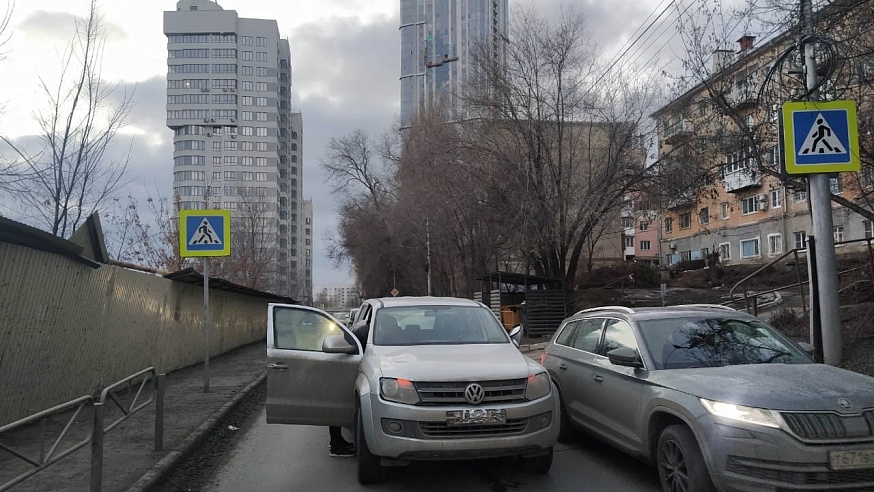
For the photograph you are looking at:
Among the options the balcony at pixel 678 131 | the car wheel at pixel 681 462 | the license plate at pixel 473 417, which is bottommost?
the car wheel at pixel 681 462

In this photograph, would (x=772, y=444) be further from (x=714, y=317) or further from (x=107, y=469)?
(x=107, y=469)

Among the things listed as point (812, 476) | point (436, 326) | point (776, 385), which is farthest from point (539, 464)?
point (812, 476)

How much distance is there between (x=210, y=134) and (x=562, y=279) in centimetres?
10497

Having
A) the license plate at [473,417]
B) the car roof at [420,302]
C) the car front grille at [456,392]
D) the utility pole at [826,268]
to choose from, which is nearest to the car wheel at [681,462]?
the car front grille at [456,392]

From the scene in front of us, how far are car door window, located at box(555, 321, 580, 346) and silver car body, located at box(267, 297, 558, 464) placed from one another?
103 centimetres

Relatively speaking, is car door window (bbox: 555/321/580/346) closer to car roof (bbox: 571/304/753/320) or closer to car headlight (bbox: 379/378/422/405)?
car roof (bbox: 571/304/753/320)

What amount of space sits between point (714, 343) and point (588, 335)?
1.57 metres

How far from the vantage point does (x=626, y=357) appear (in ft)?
18.0

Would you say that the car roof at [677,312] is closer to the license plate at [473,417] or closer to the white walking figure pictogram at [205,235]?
the license plate at [473,417]

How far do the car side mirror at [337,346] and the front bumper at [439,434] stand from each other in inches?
42.5

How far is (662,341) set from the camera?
5723mm

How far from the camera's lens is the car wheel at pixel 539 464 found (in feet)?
19.1

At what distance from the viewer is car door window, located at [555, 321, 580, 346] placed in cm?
749

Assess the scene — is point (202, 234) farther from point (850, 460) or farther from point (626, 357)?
point (850, 460)
